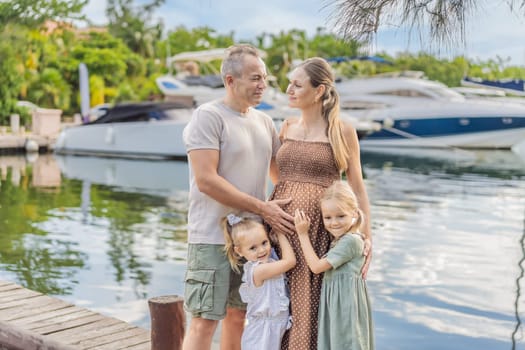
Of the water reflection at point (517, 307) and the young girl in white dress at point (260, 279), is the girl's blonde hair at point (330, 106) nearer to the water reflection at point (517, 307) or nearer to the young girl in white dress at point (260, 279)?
the young girl in white dress at point (260, 279)

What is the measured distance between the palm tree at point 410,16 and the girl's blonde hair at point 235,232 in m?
1.51

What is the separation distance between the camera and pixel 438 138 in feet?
94.0

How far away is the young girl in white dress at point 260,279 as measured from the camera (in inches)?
121

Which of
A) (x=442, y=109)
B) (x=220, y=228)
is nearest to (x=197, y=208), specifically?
(x=220, y=228)

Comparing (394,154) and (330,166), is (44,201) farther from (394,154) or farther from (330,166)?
(394,154)

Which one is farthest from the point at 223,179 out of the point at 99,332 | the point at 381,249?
the point at 381,249

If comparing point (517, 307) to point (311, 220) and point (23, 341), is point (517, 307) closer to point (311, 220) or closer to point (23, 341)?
point (311, 220)

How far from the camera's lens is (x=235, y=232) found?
3.07 meters

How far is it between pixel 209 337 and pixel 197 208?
0.56 meters

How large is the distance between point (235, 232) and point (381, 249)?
648 cm

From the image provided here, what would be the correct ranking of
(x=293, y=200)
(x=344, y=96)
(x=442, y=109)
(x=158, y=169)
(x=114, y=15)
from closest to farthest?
(x=293, y=200)
(x=158, y=169)
(x=442, y=109)
(x=344, y=96)
(x=114, y=15)

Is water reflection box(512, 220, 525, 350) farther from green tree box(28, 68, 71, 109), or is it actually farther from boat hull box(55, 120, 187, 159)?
green tree box(28, 68, 71, 109)

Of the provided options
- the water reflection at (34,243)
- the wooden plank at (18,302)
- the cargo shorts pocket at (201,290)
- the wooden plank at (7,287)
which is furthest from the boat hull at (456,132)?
the cargo shorts pocket at (201,290)

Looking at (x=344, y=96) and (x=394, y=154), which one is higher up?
(x=344, y=96)
